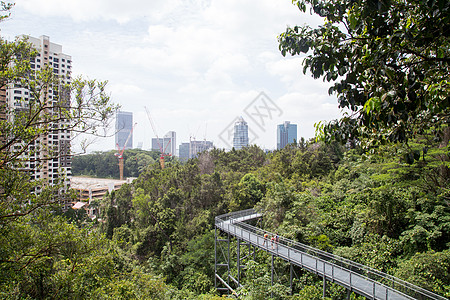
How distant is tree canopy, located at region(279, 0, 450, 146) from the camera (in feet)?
7.75

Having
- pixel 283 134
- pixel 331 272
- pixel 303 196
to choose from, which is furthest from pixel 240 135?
pixel 331 272

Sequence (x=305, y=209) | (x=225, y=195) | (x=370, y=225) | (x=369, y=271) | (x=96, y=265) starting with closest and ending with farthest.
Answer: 1. (x=96, y=265)
2. (x=369, y=271)
3. (x=370, y=225)
4. (x=305, y=209)
5. (x=225, y=195)

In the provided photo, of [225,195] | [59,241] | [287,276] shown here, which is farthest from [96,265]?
[225,195]

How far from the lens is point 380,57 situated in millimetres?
2535

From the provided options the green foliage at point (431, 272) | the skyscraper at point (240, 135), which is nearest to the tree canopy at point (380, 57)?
the green foliage at point (431, 272)

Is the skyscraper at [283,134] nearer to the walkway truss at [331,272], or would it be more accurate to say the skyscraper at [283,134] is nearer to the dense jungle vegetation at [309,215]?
the dense jungle vegetation at [309,215]

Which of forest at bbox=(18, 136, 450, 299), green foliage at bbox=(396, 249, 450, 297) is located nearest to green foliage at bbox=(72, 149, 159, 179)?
forest at bbox=(18, 136, 450, 299)

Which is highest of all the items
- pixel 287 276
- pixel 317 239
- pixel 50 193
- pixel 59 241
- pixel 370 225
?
pixel 50 193

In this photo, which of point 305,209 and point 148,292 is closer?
point 148,292

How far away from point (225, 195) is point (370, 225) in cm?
1209

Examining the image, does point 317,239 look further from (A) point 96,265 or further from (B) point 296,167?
(B) point 296,167

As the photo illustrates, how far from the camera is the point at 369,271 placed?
8352 millimetres

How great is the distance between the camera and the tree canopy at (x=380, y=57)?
2363 millimetres

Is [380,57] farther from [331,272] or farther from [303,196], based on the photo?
[303,196]
